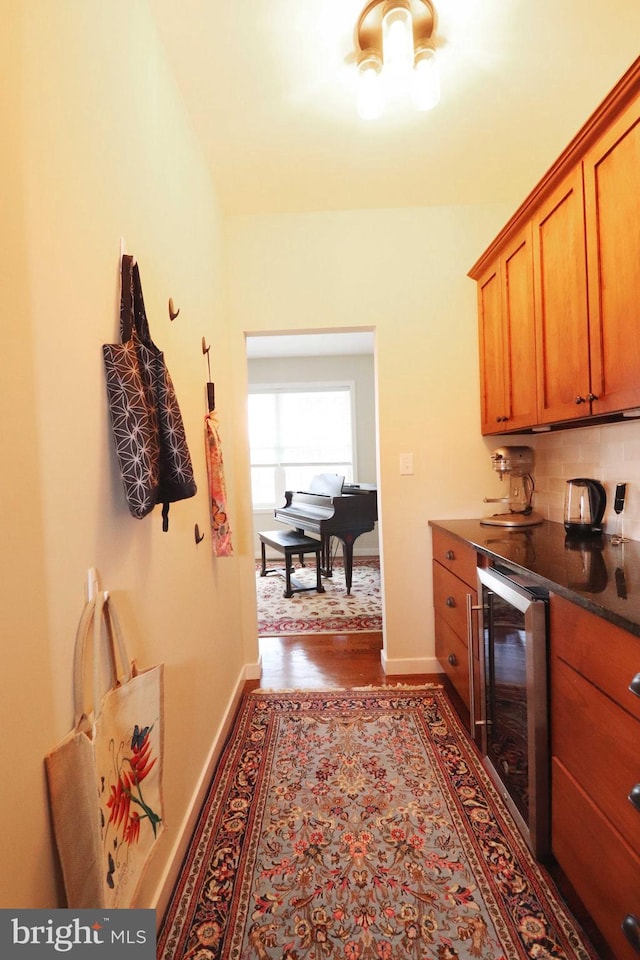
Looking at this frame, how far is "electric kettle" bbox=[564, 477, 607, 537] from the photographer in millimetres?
1887

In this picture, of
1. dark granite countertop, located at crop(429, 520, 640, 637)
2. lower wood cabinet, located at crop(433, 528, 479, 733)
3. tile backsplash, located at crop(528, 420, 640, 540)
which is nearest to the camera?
dark granite countertop, located at crop(429, 520, 640, 637)

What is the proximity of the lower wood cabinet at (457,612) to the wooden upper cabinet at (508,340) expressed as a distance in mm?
640

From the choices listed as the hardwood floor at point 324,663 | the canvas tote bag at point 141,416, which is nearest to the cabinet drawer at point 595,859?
the canvas tote bag at point 141,416

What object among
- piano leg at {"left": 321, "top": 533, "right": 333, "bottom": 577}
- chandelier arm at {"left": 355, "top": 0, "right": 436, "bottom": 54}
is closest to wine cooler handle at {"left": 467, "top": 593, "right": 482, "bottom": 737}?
chandelier arm at {"left": 355, "top": 0, "right": 436, "bottom": 54}

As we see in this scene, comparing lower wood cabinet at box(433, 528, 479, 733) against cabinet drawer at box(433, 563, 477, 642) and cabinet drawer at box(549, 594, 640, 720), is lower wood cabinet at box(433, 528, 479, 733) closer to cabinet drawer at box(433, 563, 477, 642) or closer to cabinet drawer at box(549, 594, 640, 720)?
cabinet drawer at box(433, 563, 477, 642)

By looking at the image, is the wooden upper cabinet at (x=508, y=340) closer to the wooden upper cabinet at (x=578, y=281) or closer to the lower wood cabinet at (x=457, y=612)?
the wooden upper cabinet at (x=578, y=281)

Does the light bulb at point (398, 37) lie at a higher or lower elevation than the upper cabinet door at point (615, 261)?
higher

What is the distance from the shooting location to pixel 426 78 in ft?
4.83

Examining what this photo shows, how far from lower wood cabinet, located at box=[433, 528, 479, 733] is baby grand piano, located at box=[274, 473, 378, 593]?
165 cm

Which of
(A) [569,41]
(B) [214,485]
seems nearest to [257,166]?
(A) [569,41]

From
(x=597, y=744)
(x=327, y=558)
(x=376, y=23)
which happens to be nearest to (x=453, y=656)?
(x=597, y=744)

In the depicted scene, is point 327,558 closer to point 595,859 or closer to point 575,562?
point 575,562

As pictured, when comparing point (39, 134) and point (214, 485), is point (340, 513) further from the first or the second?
point (39, 134)

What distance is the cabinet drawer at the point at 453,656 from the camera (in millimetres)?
2021
